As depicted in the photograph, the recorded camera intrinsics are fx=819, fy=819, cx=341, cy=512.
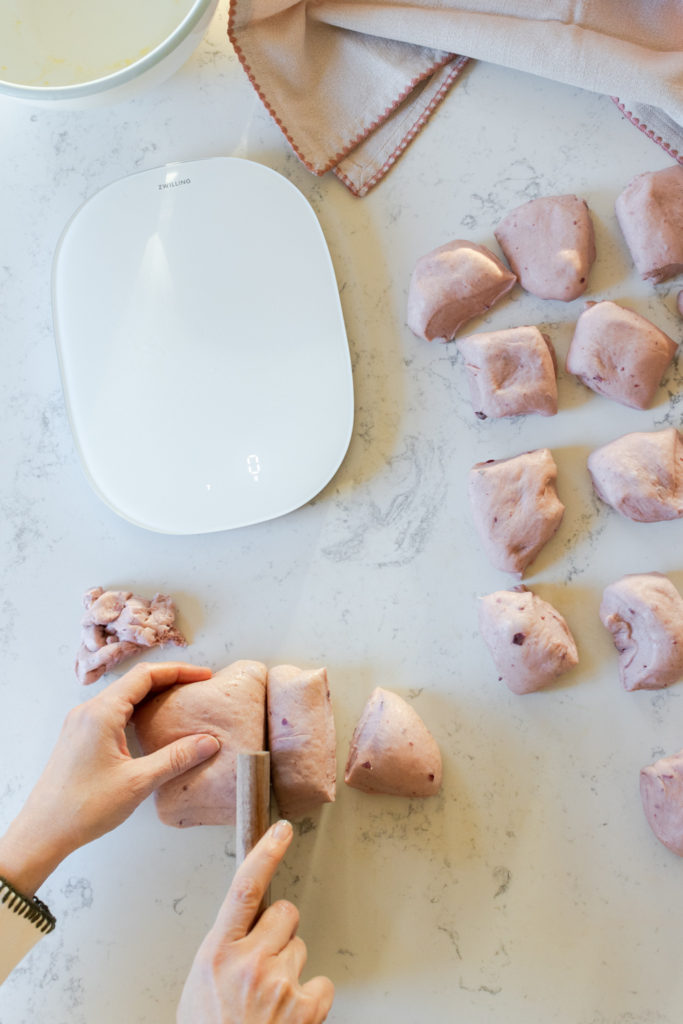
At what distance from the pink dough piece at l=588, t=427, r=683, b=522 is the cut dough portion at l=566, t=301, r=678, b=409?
58 mm

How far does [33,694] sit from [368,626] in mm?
455

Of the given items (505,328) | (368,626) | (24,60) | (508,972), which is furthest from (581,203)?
(508,972)

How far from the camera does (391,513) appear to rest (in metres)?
1.04

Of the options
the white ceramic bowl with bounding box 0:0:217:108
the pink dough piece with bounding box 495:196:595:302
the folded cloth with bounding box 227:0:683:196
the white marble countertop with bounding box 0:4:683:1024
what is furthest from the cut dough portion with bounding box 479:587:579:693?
the white ceramic bowl with bounding box 0:0:217:108

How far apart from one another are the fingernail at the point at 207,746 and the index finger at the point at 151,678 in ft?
0.27

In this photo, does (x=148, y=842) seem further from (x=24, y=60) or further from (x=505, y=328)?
(x=24, y=60)

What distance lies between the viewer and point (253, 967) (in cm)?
85

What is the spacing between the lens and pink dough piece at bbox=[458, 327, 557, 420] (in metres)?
0.99

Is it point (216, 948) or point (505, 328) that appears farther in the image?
point (505, 328)

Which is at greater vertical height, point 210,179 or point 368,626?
point 210,179

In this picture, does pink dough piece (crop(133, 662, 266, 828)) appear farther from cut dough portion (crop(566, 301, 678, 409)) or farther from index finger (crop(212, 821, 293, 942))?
cut dough portion (crop(566, 301, 678, 409))

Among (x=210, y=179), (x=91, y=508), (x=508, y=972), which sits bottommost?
(x=508, y=972)

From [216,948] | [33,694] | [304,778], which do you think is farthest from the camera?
[33,694]

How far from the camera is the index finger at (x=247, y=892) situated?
862 millimetres
